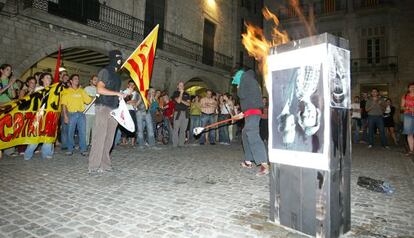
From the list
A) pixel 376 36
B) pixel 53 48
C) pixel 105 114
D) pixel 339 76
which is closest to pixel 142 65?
pixel 105 114

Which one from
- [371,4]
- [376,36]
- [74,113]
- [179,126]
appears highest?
[371,4]

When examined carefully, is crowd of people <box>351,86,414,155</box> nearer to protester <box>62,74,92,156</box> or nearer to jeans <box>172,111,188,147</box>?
jeans <box>172,111,188,147</box>

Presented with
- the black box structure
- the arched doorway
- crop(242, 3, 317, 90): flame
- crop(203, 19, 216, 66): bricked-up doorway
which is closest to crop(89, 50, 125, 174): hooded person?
the black box structure

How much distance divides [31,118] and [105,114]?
2.56 m

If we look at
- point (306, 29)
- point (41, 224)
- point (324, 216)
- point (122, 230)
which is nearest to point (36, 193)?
point (41, 224)

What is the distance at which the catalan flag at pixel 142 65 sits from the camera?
5844 mm

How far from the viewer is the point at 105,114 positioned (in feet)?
16.0

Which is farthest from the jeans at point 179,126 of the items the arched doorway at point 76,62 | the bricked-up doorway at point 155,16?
the bricked-up doorway at point 155,16

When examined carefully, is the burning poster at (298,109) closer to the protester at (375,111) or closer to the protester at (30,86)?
the protester at (30,86)

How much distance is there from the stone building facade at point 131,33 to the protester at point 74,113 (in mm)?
5151

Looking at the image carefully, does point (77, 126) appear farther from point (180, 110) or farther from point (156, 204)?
point (156, 204)

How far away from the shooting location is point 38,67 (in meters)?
16.2

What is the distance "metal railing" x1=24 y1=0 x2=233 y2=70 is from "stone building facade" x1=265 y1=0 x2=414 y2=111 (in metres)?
15.0

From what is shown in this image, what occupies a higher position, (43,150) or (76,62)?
→ (76,62)
